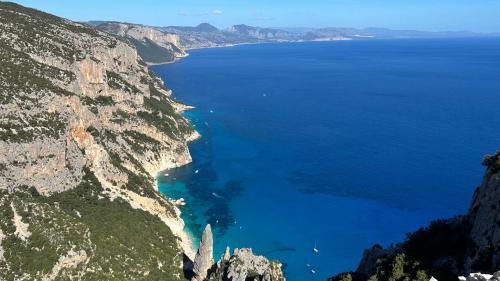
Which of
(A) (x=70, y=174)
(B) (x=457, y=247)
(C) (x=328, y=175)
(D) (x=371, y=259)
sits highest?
(B) (x=457, y=247)

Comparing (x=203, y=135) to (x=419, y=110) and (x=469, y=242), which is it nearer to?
(x=419, y=110)

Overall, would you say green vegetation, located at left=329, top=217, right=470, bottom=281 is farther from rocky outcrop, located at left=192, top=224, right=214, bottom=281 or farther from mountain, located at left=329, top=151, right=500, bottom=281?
rocky outcrop, located at left=192, top=224, right=214, bottom=281

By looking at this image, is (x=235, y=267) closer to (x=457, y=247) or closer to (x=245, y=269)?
(x=245, y=269)

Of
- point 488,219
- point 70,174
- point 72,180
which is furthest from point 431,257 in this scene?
point 70,174

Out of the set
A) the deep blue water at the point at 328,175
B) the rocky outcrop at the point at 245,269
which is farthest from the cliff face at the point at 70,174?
the deep blue water at the point at 328,175

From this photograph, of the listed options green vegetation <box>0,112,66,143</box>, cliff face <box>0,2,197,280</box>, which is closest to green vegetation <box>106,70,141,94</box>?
cliff face <box>0,2,197,280</box>

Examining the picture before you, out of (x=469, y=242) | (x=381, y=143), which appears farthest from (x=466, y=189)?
(x=469, y=242)
